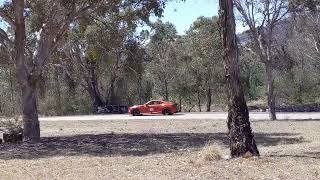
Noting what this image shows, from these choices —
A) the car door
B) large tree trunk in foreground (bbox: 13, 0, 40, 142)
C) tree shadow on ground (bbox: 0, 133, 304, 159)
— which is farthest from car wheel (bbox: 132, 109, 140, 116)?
large tree trunk in foreground (bbox: 13, 0, 40, 142)

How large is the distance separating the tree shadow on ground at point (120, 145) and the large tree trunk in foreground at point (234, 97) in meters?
3.93

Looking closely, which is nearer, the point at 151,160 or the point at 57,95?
the point at 151,160

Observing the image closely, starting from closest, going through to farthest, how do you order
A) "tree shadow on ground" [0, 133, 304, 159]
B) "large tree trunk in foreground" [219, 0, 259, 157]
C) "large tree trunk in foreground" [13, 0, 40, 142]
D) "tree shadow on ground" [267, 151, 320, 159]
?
"large tree trunk in foreground" [219, 0, 259, 157]
"tree shadow on ground" [267, 151, 320, 159]
"tree shadow on ground" [0, 133, 304, 159]
"large tree trunk in foreground" [13, 0, 40, 142]

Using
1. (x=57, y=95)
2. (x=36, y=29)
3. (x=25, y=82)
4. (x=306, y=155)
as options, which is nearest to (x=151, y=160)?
(x=306, y=155)

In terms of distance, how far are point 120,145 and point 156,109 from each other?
25245 mm

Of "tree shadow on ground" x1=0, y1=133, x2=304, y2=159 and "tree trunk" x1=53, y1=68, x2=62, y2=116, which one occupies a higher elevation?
→ "tree trunk" x1=53, y1=68, x2=62, y2=116

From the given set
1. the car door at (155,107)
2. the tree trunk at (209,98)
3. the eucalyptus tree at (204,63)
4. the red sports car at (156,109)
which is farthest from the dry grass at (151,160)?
the tree trunk at (209,98)

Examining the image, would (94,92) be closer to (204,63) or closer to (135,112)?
(135,112)

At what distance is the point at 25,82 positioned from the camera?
21.4 metres

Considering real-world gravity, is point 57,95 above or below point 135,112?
above

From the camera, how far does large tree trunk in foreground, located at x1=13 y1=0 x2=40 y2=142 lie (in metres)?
21.1

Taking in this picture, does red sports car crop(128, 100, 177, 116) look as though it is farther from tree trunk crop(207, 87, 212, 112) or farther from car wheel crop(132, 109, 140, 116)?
tree trunk crop(207, 87, 212, 112)

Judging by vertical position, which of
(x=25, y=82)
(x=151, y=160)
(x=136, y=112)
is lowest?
(x=151, y=160)

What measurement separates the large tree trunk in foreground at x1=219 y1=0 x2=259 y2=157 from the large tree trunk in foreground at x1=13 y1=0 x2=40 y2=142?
32.9 feet
